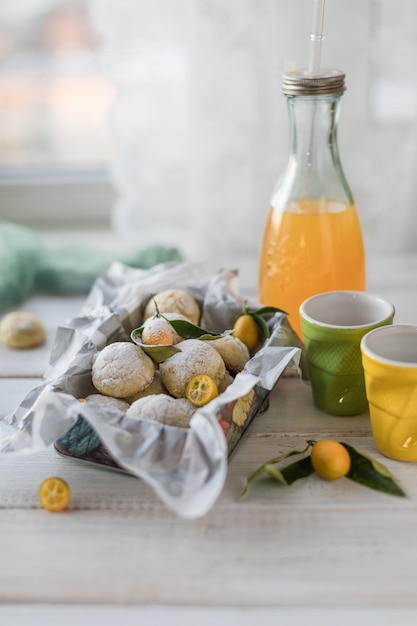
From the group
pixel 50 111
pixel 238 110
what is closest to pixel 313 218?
pixel 238 110

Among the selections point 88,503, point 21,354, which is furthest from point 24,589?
point 21,354

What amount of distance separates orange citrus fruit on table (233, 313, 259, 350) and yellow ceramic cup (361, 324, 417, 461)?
143mm

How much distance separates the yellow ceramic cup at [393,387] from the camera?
2.15 feet

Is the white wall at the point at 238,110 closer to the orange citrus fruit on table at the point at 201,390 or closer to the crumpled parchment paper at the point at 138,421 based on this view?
the crumpled parchment paper at the point at 138,421

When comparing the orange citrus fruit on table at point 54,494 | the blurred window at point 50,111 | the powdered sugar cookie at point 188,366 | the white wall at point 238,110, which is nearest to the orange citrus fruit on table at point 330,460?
the powdered sugar cookie at point 188,366

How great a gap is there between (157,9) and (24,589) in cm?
89

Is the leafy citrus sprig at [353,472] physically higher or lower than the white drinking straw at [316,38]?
lower

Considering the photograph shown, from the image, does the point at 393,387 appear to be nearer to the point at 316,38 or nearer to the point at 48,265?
the point at 316,38

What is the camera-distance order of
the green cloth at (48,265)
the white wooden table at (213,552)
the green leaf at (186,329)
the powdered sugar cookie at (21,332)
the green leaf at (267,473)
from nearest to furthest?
the white wooden table at (213,552)
the green leaf at (267,473)
the green leaf at (186,329)
the powdered sugar cookie at (21,332)
the green cloth at (48,265)

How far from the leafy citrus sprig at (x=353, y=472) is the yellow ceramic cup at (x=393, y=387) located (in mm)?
28

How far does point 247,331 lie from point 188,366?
0.40 ft

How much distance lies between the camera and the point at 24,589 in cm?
58

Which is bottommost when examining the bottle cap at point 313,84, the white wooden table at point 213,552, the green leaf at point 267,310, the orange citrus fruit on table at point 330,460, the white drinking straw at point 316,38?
the white wooden table at point 213,552

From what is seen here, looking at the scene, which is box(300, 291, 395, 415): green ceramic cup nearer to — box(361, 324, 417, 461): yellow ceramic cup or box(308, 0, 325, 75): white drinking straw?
box(361, 324, 417, 461): yellow ceramic cup
